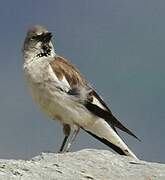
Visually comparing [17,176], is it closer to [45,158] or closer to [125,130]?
[45,158]

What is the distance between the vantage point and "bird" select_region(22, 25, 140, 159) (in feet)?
42.5

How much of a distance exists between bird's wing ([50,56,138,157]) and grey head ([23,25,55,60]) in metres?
0.28

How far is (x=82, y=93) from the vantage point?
1352 cm

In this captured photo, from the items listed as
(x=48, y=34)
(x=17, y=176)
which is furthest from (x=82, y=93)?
(x=17, y=176)

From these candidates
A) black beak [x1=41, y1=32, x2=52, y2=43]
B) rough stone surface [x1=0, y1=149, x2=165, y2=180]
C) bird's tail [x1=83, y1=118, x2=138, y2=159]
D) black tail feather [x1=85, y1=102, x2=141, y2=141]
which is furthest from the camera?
black beak [x1=41, y1=32, x2=52, y2=43]

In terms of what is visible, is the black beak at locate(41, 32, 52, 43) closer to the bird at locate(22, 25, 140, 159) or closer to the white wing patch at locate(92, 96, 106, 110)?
the bird at locate(22, 25, 140, 159)

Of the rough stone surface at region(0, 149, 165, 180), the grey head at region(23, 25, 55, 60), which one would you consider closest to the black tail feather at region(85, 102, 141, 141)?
the grey head at region(23, 25, 55, 60)

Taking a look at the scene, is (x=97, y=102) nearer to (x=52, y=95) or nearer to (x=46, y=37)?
(x=52, y=95)

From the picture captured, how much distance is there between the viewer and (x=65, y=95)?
1313 centimetres

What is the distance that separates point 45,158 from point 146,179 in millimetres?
1522

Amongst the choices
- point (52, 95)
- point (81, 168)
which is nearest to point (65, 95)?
point (52, 95)

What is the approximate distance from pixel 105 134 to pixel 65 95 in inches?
55.1

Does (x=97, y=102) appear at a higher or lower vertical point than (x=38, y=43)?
lower

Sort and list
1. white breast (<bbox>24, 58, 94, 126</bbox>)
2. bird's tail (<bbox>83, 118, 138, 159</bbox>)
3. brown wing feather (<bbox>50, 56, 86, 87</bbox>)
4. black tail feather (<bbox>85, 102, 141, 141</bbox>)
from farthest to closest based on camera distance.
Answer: bird's tail (<bbox>83, 118, 138, 159</bbox>) → black tail feather (<bbox>85, 102, 141, 141</bbox>) → brown wing feather (<bbox>50, 56, 86, 87</bbox>) → white breast (<bbox>24, 58, 94, 126</bbox>)
